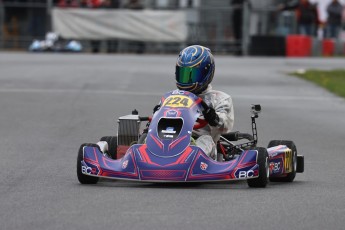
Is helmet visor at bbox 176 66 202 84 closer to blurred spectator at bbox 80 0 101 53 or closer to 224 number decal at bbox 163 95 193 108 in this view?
224 number decal at bbox 163 95 193 108

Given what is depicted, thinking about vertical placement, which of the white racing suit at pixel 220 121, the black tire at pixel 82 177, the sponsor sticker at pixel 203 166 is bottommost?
the black tire at pixel 82 177

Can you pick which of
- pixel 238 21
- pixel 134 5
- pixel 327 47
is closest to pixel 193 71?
pixel 238 21

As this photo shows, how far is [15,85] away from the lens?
21.0m

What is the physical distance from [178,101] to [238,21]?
24.3 meters

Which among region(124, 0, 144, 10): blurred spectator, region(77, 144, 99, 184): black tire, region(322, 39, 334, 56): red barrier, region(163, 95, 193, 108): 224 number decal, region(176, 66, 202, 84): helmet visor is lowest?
region(322, 39, 334, 56): red barrier

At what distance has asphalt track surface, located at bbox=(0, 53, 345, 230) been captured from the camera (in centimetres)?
702

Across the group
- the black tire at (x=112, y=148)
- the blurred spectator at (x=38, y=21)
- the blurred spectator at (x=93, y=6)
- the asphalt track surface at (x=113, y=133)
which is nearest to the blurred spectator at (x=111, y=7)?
the blurred spectator at (x=93, y=6)

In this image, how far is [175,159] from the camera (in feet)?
27.8

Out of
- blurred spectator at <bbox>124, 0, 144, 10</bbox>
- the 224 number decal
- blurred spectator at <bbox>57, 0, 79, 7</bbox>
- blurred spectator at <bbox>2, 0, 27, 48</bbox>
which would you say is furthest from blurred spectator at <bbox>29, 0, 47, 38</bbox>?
the 224 number decal

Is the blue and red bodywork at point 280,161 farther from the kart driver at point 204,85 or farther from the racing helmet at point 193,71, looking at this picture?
the racing helmet at point 193,71

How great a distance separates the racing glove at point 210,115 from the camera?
8977mm

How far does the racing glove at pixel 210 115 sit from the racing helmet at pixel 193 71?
0.42 meters

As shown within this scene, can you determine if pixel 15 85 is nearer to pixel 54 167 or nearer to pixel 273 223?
pixel 54 167

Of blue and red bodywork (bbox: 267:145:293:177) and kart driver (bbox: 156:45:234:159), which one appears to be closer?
blue and red bodywork (bbox: 267:145:293:177)
